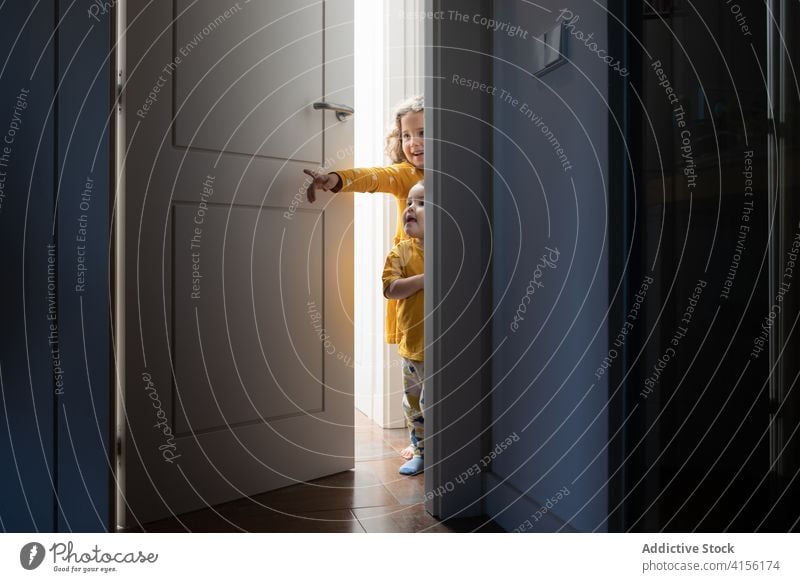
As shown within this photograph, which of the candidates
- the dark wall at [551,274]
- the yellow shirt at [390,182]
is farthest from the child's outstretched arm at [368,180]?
the dark wall at [551,274]

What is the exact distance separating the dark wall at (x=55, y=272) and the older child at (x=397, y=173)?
22.6 inches

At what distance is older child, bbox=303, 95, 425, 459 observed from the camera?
1.50m

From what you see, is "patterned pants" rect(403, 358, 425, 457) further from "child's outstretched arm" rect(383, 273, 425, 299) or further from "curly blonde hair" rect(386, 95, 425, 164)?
"curly blonde hair" rect(386, 95, 425, 164)

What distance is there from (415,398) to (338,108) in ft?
2.34

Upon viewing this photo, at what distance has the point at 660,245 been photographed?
92 cm

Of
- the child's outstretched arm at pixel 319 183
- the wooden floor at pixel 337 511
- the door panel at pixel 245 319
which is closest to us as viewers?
the wooden floor at pixel 337 511

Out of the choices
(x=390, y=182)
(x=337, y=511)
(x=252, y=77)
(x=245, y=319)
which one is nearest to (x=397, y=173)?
(x=390, y=182)

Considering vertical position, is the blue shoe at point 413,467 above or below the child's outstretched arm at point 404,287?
below

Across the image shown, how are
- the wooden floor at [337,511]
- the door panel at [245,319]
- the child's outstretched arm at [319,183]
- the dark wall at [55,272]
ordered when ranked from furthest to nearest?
the child's outstretched arm at [319,183] → the door panel at [245,319] → the wooden floor at [337,511] → the dark wall at [55,272]

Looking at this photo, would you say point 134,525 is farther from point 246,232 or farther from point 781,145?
point 781,145

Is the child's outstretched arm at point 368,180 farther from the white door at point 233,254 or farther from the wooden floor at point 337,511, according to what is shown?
the wooden floor at point 337,511

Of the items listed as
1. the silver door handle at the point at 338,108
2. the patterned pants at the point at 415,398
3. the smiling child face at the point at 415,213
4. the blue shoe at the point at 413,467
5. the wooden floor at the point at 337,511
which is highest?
the silver door handle at the point at 338,108

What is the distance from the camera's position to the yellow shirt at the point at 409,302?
156 cm

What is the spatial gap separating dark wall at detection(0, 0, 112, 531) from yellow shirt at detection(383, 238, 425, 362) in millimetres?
753
